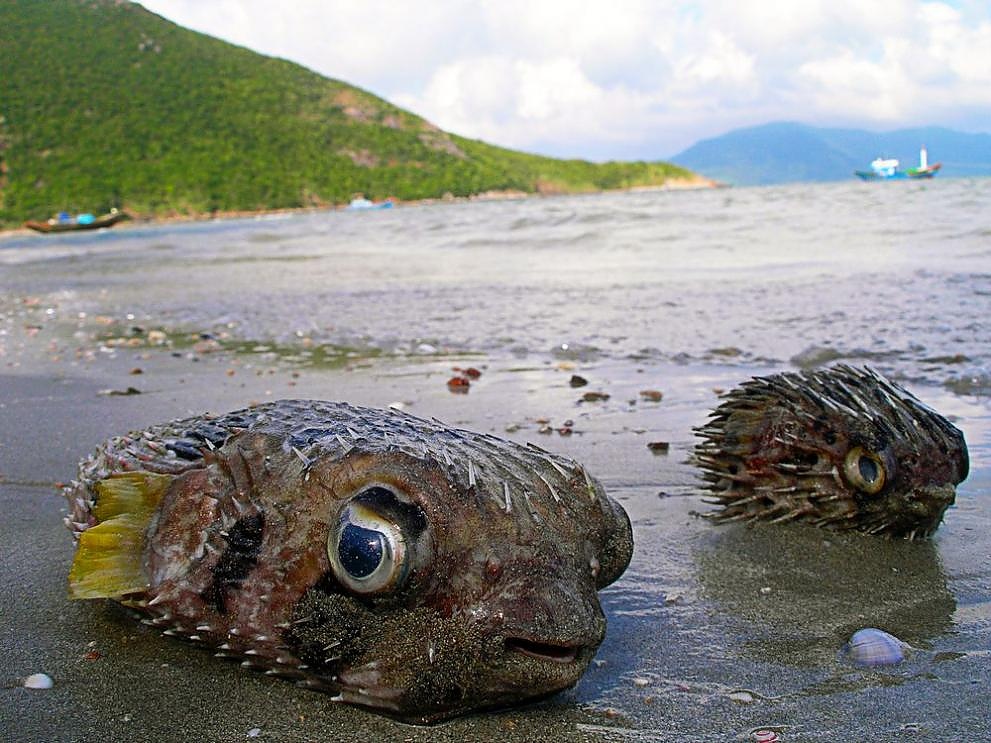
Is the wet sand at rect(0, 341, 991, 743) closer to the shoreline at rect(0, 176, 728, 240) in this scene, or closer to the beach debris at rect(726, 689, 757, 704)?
the beach debris at rect(726, 689, 757, 704)

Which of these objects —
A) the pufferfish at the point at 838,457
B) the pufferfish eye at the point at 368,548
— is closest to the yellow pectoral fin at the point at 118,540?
the pufferfish eye at the point at 368,548

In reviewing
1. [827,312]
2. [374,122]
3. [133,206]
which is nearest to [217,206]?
[133,206]

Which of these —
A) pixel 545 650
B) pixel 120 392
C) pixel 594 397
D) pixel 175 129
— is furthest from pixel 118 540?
pixel 175 129

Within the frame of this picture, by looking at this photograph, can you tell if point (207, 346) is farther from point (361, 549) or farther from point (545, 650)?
point (545, 650)

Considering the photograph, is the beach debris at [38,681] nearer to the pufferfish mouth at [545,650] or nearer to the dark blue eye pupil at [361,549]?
the dark blue eye pupil at [361,549]

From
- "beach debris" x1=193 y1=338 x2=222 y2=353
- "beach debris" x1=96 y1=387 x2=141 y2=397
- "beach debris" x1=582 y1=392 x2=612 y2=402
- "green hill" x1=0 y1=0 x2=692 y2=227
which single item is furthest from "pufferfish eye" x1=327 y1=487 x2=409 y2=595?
"green hill" x1=0 y1=0 x2=692 y2=227

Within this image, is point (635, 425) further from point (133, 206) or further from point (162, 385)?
point (133, 206)
